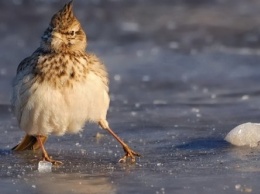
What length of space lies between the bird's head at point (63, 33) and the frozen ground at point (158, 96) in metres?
0.80

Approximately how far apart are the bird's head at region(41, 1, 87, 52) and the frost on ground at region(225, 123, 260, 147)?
1.33m

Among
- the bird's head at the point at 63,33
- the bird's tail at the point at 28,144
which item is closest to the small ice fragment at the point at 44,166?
the bird's tail at the point at 28,144

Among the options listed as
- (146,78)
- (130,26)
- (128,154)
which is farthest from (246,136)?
(130,26)

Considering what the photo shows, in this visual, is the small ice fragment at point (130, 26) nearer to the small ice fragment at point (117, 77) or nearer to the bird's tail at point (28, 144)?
the small ice fragment at point (117, 77)

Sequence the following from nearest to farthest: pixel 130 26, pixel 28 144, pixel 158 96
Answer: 1. pixel 28 144
2. pixel 158 96
3. pixel 130 26

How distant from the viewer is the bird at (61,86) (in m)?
6.76

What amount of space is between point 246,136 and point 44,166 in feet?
5.06

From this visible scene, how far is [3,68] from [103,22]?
2801 mm

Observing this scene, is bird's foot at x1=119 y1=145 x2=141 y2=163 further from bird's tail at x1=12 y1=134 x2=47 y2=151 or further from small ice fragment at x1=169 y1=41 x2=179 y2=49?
small ice fragment at x1=169 y1=41 x2=179 y2=49

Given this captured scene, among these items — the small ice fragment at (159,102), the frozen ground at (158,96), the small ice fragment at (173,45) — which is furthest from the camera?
the small ice fragment at (173,45)

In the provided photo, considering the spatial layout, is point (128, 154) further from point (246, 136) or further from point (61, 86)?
point (246, 136)

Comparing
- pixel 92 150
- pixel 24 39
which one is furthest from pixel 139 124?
pixel 24 39

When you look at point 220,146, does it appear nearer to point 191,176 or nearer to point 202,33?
point 191,176

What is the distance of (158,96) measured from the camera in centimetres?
1012
